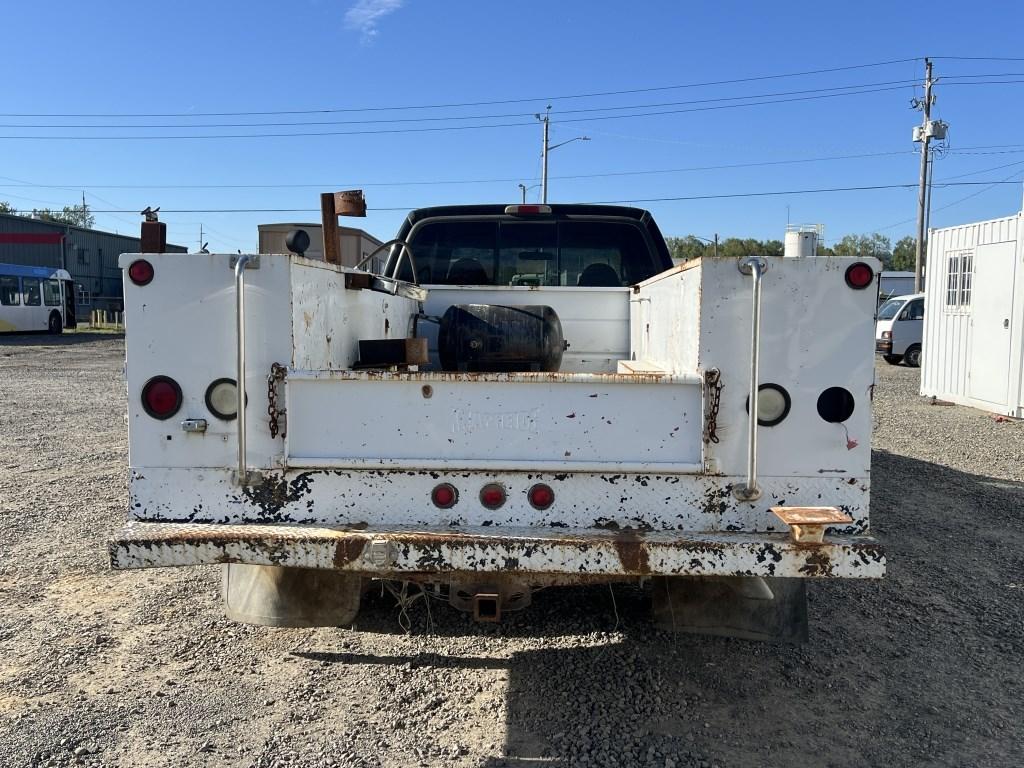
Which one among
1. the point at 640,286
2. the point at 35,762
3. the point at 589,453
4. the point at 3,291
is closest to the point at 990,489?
the point at 640,286

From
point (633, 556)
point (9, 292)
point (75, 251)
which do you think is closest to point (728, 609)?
point (633, 556)

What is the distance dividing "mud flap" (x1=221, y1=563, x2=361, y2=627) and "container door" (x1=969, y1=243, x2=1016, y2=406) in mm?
11952

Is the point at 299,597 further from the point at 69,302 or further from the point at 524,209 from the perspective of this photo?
the point at 69,302

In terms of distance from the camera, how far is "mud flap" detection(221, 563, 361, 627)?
3223 millimetres

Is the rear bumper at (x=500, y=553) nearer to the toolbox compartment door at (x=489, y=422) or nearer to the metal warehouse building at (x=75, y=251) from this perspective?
the toolbox compartment door at (x=489, y=422)

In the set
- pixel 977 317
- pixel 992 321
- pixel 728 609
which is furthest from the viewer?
pixel 977 317

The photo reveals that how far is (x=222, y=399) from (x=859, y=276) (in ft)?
7.53

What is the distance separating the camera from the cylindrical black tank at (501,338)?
13.4 ft

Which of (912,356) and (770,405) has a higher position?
(770,405)

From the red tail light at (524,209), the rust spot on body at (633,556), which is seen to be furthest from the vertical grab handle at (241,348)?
the red tail light at (524,209)

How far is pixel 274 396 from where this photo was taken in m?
2.90

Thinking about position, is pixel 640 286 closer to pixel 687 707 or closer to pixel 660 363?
pixel 660 363

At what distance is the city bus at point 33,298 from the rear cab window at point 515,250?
31345mm

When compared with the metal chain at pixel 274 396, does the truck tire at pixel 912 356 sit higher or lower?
lower
